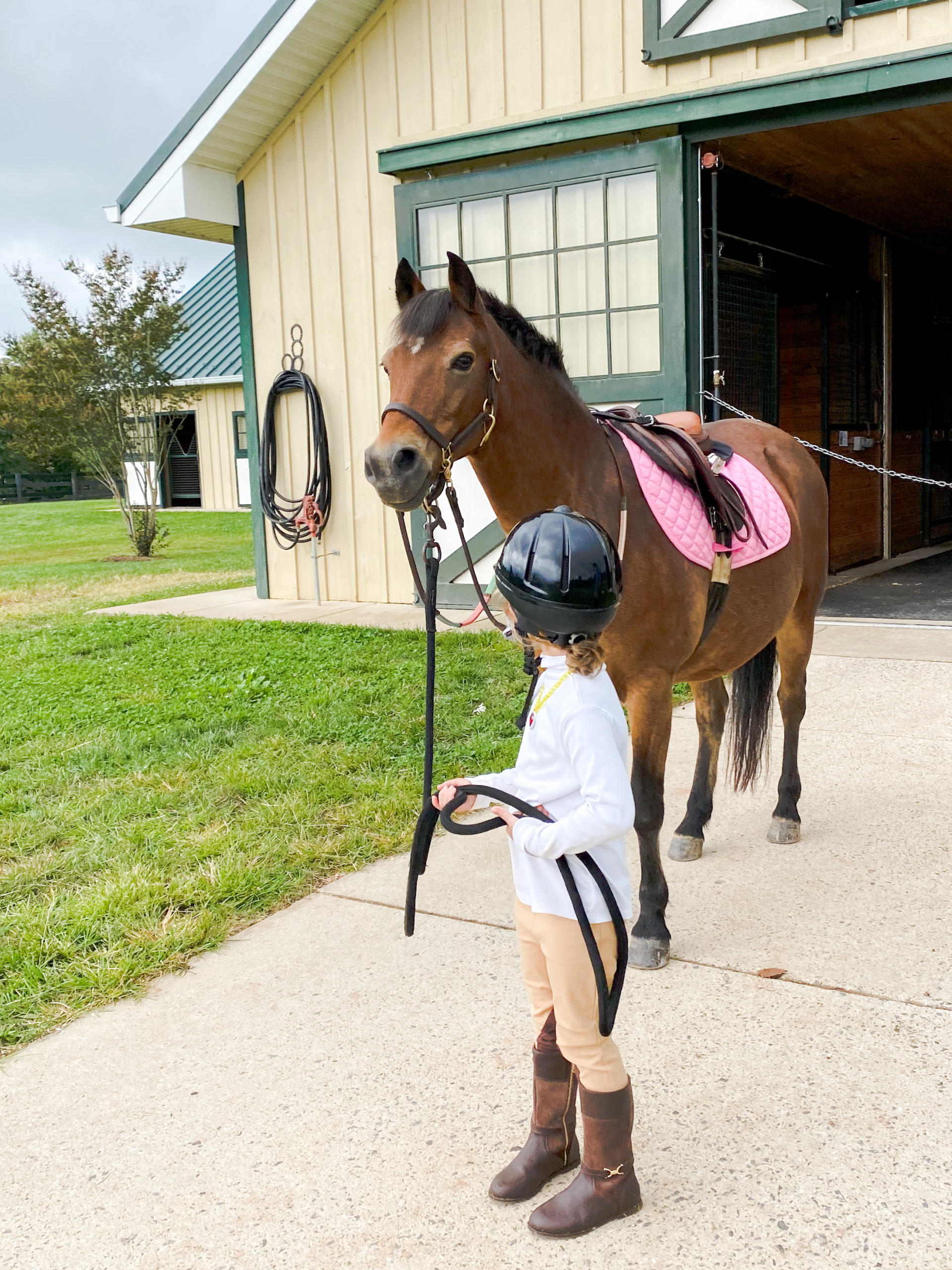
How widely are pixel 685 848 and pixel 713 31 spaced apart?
558 centimetres

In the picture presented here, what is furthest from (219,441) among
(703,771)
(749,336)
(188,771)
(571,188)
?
(703,771)

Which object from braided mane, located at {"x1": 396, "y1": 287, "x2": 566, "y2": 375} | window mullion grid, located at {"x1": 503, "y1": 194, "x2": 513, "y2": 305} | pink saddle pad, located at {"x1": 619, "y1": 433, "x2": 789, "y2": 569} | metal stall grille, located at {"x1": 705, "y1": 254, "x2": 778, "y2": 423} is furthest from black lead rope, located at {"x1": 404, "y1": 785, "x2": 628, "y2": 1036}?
metal stall grille, located at {"x1": 705, "y1": 254, "x2": 778, "y2": 423}

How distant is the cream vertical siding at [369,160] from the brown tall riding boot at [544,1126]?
21.4ft

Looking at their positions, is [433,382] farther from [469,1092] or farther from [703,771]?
[703,771]

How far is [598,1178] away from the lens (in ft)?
6.22

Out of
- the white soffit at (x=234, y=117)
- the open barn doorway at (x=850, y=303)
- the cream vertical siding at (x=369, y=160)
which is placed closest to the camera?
the cream vertical siding at (x=369, y=160)

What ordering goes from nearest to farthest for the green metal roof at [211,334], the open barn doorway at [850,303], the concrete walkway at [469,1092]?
the concrete walkway at [469,1092] < the open barn doorway at [850,303] < the green metal roof at [211,334]

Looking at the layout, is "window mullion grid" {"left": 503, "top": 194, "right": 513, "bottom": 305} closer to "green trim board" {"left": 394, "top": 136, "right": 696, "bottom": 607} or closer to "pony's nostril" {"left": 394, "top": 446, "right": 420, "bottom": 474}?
"green trim board" {"left": 394, "top": 136, "right": 696, "bottom": 607}

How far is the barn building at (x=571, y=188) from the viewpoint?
6.97 meters

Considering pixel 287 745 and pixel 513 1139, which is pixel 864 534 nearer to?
pixel 287 745

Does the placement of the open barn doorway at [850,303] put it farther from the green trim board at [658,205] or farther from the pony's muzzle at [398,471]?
the pony's muzzle at [398,471]

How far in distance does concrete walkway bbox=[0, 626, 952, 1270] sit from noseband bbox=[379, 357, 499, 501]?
131cm

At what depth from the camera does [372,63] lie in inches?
332

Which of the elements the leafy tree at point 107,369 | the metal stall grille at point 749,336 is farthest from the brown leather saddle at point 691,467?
the leafy tree at point 107,369
